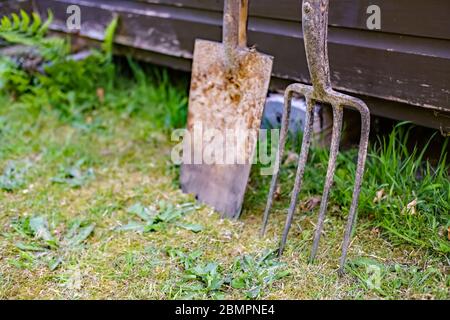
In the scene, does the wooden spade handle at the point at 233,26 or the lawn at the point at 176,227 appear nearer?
the lawn at the point at 176,227

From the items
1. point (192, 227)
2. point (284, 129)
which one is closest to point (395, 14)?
point (284, 129)

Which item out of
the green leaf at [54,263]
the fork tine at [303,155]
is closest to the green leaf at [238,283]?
the fork tine at [303,155]

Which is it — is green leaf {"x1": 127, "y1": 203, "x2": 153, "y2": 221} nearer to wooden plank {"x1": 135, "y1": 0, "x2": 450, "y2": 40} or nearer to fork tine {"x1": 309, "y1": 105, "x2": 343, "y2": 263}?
fork tine {"x1": 309, "y1": 105, "x2": 343, "y2": 263}

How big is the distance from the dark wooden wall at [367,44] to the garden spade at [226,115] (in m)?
0.35

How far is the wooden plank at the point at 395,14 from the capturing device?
2.03 metres

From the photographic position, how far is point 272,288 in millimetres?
1877

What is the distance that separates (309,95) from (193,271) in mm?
813

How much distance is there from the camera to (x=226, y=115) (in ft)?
7.84

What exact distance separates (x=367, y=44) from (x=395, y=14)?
7.3 inches

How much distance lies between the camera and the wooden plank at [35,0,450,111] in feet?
7.01

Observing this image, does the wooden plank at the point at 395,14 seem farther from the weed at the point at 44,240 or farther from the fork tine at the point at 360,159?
the weed at the point at 44,240

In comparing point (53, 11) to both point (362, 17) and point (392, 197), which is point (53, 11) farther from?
point (392, 197)

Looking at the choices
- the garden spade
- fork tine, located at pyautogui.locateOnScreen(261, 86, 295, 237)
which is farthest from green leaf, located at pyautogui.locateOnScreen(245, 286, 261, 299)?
the garden spade

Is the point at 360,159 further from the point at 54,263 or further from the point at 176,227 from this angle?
the point at 54,263
